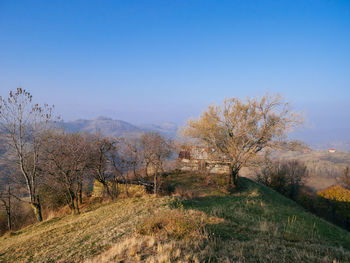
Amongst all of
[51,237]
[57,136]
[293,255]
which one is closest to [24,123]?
[57,136]

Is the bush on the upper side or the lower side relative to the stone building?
lower

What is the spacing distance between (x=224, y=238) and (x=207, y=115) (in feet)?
45.2

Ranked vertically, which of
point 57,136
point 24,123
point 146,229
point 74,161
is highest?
point 24,123

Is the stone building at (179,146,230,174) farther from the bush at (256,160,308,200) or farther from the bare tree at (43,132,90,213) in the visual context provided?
the bush at (256,160,308,200)

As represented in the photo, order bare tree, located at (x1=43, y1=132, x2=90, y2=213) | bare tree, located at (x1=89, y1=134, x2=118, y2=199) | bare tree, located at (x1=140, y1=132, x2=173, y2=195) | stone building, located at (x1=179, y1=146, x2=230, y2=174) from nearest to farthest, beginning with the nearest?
bare tree, located at (x1=43, y1=132, x2=90, y2=213) → bare tree, located at (x1=89, y1=134, x2=118, y2=199) → bare tree, located at (x1=140, y1=132, x2=173, y2=195) → stone building, located at (x1=179, y1=146, x2=230, y2=174)

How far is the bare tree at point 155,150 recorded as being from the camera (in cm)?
1783

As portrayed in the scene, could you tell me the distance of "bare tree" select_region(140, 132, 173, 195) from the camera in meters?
17.8

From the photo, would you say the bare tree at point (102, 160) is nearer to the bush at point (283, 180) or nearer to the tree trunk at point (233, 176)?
the tree trunk at point (233, 176)

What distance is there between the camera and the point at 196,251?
4.51 metres

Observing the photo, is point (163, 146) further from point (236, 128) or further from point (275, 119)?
point (275, 119)

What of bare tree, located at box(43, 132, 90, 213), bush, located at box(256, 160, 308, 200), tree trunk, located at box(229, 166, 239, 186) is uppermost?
bare tree, located at box(43, 132, 90, 213)

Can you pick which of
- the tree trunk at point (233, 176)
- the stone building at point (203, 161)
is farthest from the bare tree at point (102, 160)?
the tree trunk at point (233, 176)

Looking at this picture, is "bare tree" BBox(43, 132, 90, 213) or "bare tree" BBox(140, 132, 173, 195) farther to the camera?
"bare tree" BBox(140, 132, 173, 195)

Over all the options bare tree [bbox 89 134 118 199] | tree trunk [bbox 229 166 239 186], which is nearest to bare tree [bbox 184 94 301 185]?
tree trunk [bbox 229 166 239 186]
